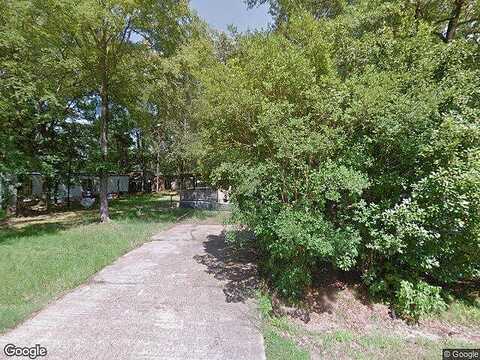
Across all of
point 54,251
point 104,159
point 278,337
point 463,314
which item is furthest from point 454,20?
point 104,159

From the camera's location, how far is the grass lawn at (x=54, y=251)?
428 centimetres

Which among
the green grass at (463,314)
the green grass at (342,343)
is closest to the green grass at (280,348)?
the green grass at (342,343)

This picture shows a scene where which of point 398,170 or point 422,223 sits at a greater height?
point 398,170

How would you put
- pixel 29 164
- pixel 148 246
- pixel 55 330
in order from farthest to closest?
1. pixel 29 164
2. pixel 148 246
3. pixel 55 330

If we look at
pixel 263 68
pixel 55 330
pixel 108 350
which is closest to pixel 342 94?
pixel 263 68

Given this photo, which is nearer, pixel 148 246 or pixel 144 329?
pixel 144 329

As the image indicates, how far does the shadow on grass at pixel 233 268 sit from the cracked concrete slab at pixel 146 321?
0.16m

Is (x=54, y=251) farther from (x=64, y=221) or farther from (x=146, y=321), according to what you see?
(x=64, y=221)

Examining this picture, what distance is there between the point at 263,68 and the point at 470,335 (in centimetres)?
499

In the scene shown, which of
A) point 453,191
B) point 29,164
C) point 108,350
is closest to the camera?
point 108,350

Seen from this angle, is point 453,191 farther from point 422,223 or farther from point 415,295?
point 415,295

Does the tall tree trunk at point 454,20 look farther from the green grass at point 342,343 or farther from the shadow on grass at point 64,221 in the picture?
the shadow on grass at point 64,221

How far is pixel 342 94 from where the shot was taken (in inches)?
158

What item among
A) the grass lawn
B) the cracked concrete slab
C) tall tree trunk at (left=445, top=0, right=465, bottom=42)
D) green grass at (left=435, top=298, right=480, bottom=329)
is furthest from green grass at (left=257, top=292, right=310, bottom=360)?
tall tree trunk at (left=445, top=0, right=465, bottom=42)
